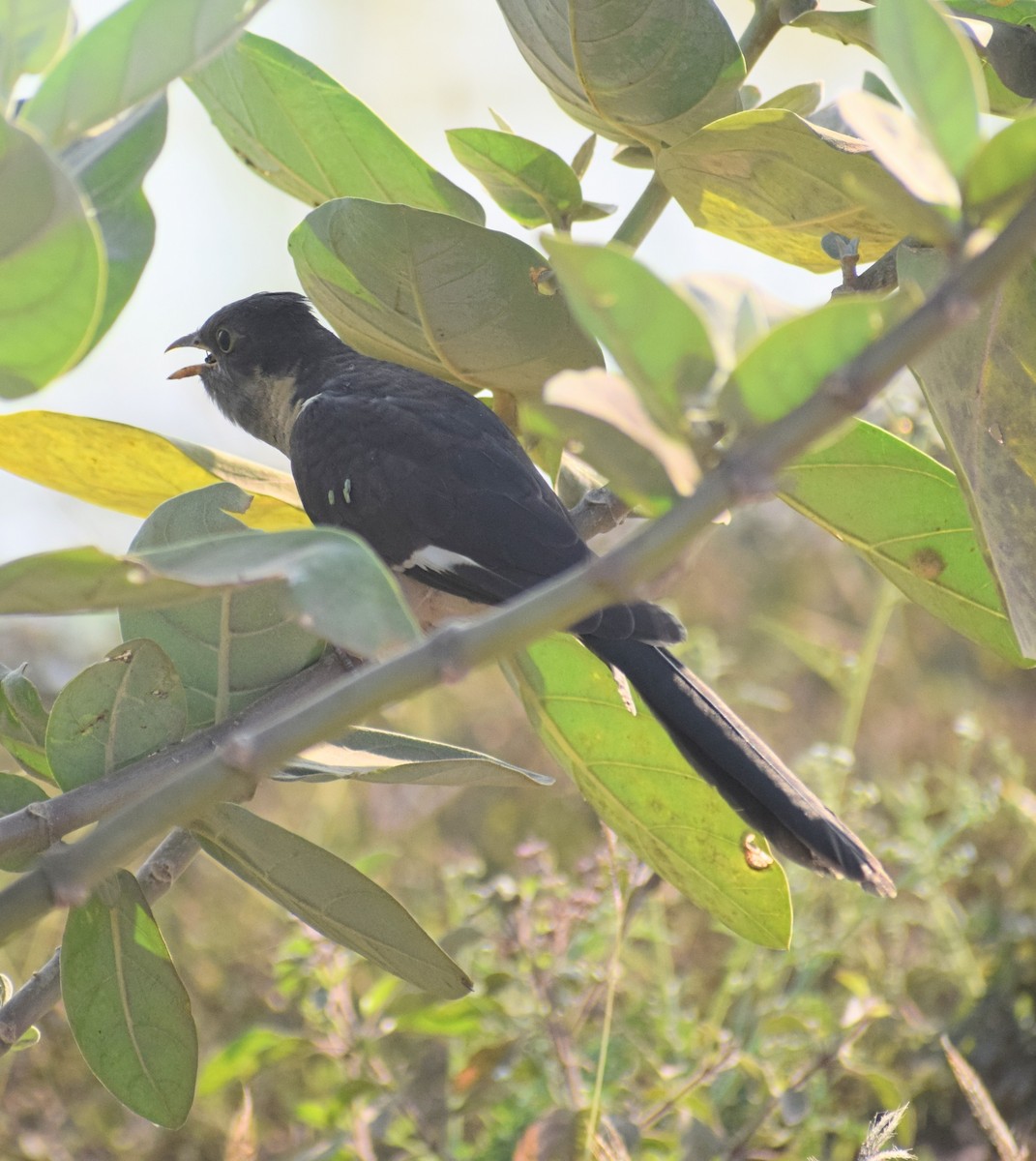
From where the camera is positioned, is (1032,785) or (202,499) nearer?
(202,499)

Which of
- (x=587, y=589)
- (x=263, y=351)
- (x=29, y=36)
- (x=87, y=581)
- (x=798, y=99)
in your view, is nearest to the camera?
(x=587, y=589)

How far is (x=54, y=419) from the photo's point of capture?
3.48 ft

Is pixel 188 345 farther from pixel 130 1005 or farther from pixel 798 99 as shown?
pixel 130 1005

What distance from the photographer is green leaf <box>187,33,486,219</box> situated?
3.64ft

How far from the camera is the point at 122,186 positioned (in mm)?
690

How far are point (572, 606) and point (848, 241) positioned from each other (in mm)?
646

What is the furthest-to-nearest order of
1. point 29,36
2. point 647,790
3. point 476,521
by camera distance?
point 476,521, point 647,790, point 29,36

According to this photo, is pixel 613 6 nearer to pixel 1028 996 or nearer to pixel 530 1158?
pixel 530 1158

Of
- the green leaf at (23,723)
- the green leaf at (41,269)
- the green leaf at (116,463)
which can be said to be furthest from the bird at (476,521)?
the green leaf at (41,269)

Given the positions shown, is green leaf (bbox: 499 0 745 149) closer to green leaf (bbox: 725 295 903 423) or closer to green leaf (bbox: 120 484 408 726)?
green leaf (bbox: 120 484 408 726)

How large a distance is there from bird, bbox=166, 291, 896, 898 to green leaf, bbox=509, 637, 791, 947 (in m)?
0.05

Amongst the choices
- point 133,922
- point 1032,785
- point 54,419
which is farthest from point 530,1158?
point 1032,785

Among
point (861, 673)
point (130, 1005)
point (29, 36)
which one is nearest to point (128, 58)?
point (29, 36)

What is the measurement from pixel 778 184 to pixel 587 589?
27.2 inches
